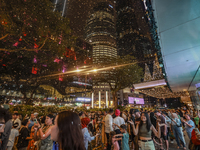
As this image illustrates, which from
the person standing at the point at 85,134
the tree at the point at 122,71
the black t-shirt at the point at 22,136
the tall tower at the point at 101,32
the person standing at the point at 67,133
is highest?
the tall tower at the point at 101,32

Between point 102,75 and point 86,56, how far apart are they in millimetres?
18438

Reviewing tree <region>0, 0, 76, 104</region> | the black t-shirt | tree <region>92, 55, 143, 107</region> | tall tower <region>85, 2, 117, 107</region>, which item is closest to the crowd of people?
the black t-shirt

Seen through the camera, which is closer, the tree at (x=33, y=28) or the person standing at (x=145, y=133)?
the person standing at (x=145, y=133)

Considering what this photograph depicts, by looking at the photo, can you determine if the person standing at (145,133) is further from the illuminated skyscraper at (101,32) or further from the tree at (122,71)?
the illuminated skyscraper at (101,32)

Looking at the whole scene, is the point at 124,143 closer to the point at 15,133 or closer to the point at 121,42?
the point at 15,133

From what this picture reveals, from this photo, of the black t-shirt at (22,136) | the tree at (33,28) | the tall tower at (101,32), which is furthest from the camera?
the tall tower at (101,32)

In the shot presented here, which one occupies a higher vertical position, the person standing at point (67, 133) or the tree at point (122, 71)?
the tree at point (122, 71)

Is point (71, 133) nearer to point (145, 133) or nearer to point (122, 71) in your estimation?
point (145, 133)

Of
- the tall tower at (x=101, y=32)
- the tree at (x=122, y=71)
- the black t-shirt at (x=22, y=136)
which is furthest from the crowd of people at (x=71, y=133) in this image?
the tall tower at (x=101, y=32)

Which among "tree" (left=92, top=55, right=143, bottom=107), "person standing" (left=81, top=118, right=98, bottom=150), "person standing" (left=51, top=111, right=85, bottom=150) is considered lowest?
"person standing" (left=81, top=118, right=98, bottom=150)

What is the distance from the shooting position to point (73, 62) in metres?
30.2

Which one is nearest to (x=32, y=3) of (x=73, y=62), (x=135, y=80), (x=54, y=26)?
(x=54, y=26)

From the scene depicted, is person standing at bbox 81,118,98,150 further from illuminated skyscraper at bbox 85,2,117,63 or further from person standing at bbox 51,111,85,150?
illuminated skyscraper at bbox 85,2,117,63

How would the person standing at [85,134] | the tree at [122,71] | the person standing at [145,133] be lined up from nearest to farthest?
the person standing at [145,133] → the person standing at [85,134] → the tree at [122,71]
